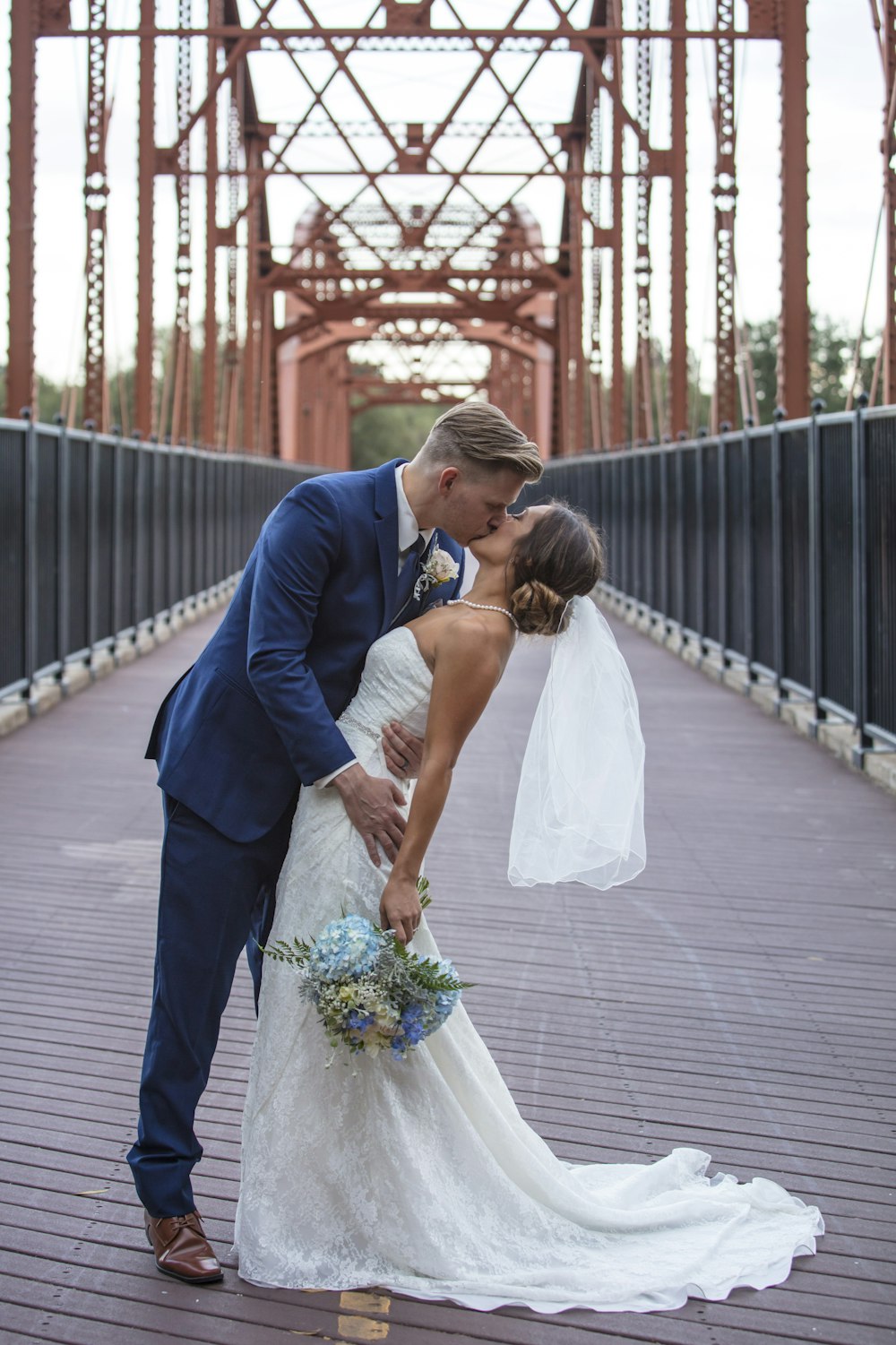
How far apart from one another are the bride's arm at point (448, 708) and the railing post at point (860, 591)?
623cm

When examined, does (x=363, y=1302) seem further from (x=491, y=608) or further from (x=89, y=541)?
(x=89, y=541)

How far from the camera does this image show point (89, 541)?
517 inches

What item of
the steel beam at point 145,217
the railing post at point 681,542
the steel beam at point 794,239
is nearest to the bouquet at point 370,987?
the railing post at point 681,542

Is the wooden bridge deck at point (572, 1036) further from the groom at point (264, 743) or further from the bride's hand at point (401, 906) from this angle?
the bride's hand at point (401, 906)

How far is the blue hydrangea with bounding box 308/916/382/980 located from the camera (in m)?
3.25

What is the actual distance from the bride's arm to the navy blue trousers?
12.6 inches

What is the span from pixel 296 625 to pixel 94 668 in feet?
33.8

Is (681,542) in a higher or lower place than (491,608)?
higher

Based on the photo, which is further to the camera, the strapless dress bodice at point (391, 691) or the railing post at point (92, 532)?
the railing post at point (92, 532)

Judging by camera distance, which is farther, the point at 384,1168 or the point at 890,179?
the point at 890,179

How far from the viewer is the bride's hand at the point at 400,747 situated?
342cm

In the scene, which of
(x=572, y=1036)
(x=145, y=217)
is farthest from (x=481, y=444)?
(x=145, y=217)

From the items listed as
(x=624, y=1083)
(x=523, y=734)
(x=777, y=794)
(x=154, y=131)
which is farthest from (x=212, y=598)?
(x=624, y=1083)

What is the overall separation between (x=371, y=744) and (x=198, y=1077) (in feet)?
2.28
